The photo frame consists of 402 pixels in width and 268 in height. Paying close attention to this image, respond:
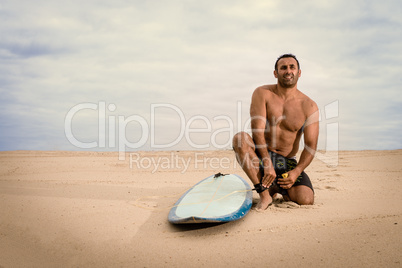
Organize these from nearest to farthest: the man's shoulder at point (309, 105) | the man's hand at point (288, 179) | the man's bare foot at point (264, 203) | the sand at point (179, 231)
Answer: the sand at point (179, 231), the man's bare foot at point (264, 203), the man's hand at point (288, 179), the man's shoulder at point (309, 105)

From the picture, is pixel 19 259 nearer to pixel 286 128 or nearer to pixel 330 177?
pixel 286 128

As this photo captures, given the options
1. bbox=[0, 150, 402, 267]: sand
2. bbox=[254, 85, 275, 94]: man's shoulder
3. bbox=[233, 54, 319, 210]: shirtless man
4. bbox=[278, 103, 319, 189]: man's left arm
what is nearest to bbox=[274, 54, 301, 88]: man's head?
bbox=[233, 54, 319, 210]: shirtless man

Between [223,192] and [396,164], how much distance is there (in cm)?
566

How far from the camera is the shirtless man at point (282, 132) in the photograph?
3240 mm

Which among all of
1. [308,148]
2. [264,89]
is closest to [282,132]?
[308,148]

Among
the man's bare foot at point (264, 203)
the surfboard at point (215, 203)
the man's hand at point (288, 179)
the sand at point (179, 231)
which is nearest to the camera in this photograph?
A: the sand at point (179, 231)

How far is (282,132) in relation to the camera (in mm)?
3445

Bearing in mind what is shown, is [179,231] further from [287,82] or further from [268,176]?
[287,82]

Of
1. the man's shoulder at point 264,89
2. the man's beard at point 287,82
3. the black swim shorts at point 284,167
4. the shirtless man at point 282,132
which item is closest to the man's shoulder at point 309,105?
the shirtless man at point 282,132

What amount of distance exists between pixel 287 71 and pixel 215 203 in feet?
5.33

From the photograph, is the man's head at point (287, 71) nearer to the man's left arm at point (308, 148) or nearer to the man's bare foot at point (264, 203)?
the man's left arm at point (308, 148)

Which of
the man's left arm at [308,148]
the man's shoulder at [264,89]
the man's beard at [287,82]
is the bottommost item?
the man's left arm at [308,148]

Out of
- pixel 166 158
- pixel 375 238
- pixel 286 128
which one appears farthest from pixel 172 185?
pixel 166 158

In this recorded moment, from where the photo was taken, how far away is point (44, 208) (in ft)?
11.5
